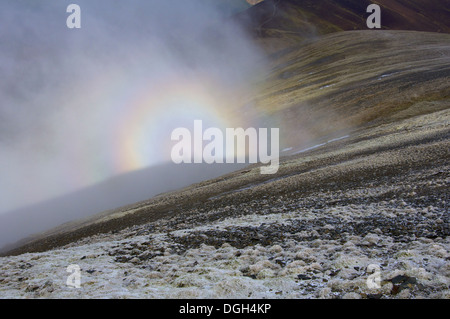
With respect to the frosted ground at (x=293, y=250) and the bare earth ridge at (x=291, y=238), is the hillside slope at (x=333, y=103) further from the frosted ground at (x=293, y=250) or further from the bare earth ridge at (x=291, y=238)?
the frosted ground at (x=293, y=250)

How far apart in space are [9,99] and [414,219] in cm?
15870

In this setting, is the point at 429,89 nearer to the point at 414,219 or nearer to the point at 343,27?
the point at 414,219

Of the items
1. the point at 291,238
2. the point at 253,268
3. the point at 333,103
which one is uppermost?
the point at 333,103

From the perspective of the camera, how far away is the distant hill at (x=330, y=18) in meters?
161

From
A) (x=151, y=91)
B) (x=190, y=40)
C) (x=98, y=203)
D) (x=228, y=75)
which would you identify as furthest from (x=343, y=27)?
(x=98, y=203)

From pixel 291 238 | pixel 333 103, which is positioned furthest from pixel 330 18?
pixel 291 238

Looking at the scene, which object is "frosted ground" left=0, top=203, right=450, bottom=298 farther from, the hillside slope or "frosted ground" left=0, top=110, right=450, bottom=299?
the hillside slope

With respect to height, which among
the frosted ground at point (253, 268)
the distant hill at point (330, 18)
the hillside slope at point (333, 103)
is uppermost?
the distant hill at point (330, 18)

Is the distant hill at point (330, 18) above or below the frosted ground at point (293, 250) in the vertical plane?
above

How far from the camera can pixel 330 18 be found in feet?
576

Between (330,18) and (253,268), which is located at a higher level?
(330,18)

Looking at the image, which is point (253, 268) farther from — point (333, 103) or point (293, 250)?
point (333, 103)

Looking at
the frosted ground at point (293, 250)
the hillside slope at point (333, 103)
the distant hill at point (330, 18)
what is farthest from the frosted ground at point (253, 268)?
the distant hill at point (330, 18)

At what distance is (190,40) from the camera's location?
629ft
